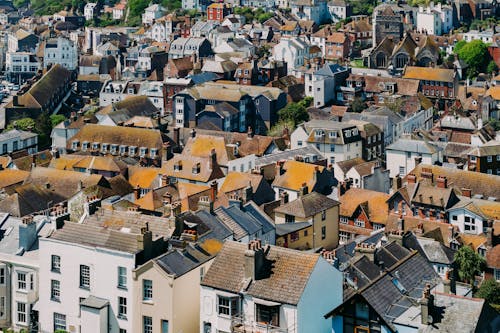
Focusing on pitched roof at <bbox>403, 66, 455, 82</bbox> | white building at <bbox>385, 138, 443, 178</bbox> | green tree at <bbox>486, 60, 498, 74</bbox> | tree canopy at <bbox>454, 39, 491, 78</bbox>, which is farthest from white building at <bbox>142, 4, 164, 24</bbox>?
white building at <bbox>385, 138, 443, 178</bbox>

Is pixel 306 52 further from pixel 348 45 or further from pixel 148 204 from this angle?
pixel 148 204

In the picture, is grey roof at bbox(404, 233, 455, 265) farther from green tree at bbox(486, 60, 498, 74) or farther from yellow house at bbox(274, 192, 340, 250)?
green tree at bbox(486, 60, 498, 74)

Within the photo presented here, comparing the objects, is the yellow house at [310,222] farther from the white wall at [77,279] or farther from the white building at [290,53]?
the white building at [290,53]

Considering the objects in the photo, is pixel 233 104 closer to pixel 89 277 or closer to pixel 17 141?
pixel 17 141

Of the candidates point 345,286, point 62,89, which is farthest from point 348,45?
point 345,286

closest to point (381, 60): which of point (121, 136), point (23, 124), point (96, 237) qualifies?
point (23, 124)

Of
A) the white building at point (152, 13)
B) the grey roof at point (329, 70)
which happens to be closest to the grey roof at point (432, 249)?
the grey roof at point (329, 70)
